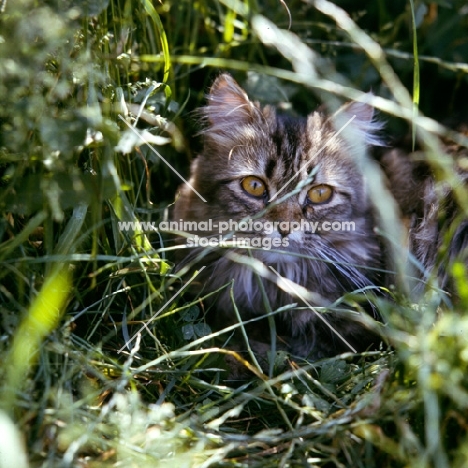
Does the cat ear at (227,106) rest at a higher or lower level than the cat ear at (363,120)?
higher

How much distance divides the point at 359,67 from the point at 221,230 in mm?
1169

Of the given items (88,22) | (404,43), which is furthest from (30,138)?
(404,43)

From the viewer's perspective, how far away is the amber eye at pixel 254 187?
6.79 feet

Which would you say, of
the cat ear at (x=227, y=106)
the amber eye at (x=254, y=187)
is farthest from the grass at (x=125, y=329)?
the amber eye at (x=254, y=187)

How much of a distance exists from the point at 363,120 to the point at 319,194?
1.26ft

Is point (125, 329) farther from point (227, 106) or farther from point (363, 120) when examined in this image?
point (363, 120)

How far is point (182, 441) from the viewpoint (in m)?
1.43

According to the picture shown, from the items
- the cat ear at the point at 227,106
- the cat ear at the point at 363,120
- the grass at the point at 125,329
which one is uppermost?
the cat ear at the point at 227,106

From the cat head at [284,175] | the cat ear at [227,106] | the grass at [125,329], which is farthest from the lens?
the cat ear at [227,106]

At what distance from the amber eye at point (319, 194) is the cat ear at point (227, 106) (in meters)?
0.38

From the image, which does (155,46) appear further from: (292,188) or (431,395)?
(431,395)

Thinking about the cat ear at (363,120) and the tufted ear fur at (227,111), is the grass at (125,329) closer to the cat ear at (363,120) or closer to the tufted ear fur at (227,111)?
the tufted ear fur at (227,111)

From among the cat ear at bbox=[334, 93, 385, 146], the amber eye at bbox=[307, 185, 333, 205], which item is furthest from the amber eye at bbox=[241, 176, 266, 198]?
the cat ear at bbox=[334, 93, 385, 146]

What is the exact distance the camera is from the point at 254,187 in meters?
2.08
